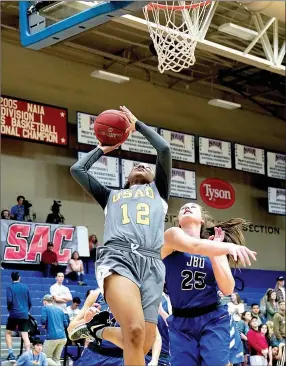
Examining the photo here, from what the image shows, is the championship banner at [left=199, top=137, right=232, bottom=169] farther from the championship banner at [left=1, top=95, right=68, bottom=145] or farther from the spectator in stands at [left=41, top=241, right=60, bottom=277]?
the spectator in stands at [left=41, top=241, right=60, bottom=277]

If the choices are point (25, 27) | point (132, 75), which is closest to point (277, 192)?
point (132, 75)

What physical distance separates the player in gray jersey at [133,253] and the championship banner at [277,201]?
715 inches

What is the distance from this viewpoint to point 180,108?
2277 cm

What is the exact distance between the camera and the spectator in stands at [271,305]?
658 inches

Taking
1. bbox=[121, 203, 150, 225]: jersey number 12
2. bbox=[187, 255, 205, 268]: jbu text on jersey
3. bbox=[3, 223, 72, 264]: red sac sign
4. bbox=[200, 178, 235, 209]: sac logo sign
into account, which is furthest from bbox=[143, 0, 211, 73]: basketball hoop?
bbox=[200, 178, 235, 209]: sac logo sign

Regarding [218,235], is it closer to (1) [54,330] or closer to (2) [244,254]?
(2) [244,254]

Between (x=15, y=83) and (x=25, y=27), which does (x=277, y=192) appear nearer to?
(x=15, y=83)

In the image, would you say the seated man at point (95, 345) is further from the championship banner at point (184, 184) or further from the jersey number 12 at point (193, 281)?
the championship banner at point (184, 184)

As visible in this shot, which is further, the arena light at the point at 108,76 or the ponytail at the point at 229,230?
the arena light at the point at 108,76

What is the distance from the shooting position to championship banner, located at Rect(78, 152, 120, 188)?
18484 millimetres

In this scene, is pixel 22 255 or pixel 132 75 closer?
pixel 22 255

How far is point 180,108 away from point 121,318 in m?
18.9

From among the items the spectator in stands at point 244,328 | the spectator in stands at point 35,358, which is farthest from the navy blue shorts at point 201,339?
the spectator in stands at point 244,328

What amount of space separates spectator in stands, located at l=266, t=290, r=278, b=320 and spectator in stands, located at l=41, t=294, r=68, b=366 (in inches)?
222
